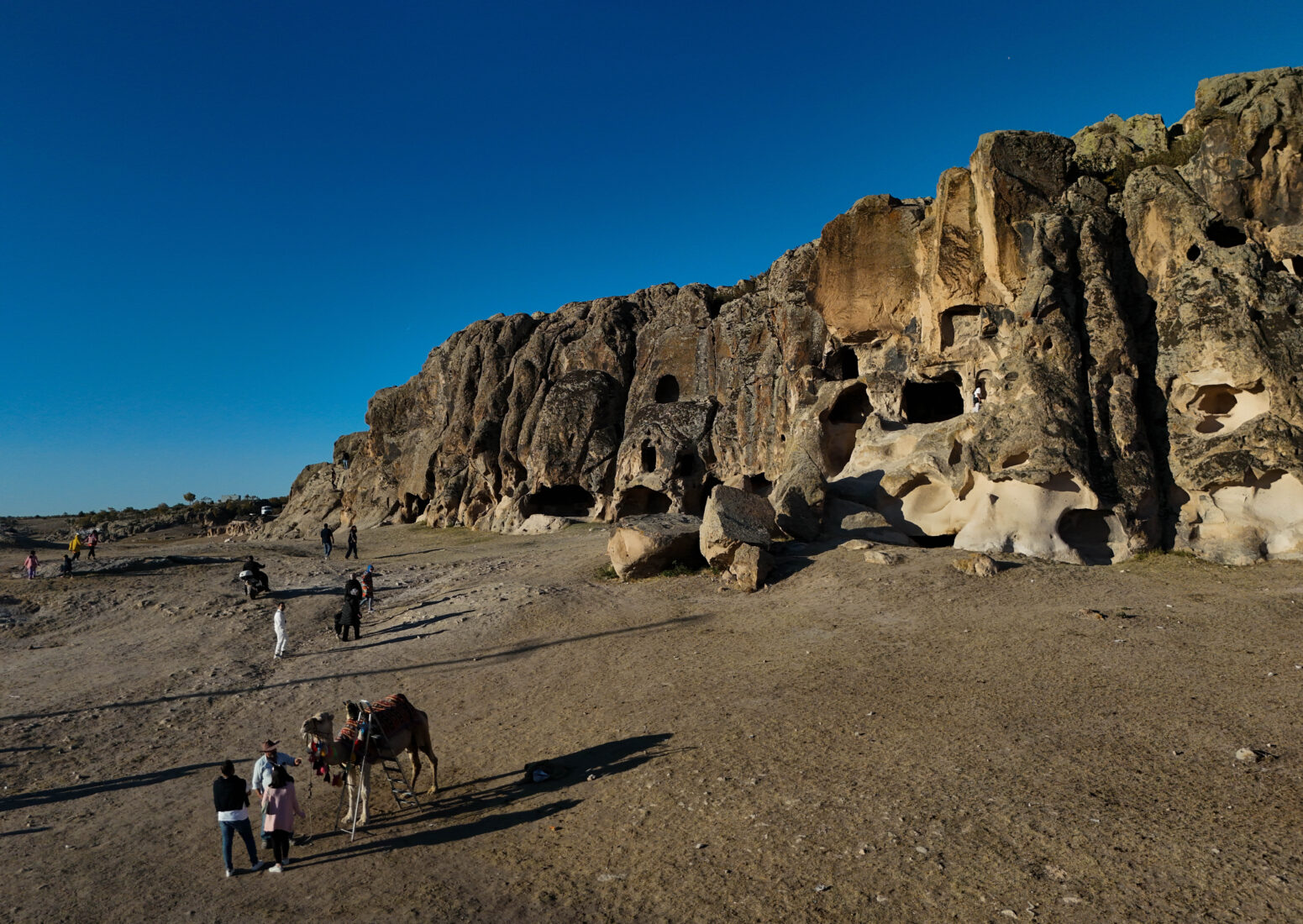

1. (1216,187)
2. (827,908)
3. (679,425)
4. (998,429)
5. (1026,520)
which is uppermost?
(1216,187)

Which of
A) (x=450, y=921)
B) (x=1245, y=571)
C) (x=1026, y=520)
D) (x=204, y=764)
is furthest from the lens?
(x=1026, y=520)

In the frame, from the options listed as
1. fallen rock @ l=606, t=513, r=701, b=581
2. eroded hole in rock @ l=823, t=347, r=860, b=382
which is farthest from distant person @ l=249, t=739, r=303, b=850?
eroded hole in rock @ l=823, t=347, r=860, b=382

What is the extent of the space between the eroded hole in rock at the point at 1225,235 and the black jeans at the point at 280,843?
19490mm

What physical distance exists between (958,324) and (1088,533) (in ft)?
23.6

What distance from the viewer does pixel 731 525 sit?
15.8 m

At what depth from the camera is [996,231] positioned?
706 inches

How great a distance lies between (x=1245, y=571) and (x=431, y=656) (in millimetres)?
14735

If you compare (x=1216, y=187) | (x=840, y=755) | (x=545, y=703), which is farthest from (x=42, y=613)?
(x=1216, y=187)

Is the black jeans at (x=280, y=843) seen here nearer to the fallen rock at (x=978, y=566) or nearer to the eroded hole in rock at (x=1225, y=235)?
the fallen rock at (x=978, y=566)

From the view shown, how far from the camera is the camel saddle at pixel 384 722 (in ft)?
24.7

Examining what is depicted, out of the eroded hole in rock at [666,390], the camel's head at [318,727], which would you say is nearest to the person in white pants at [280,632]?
the camel's head at [318,727]

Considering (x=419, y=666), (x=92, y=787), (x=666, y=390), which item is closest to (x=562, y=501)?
(x=666, y=390)

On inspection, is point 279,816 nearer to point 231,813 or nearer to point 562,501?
point 231,813

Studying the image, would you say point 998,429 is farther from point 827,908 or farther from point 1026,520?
point 827,908
